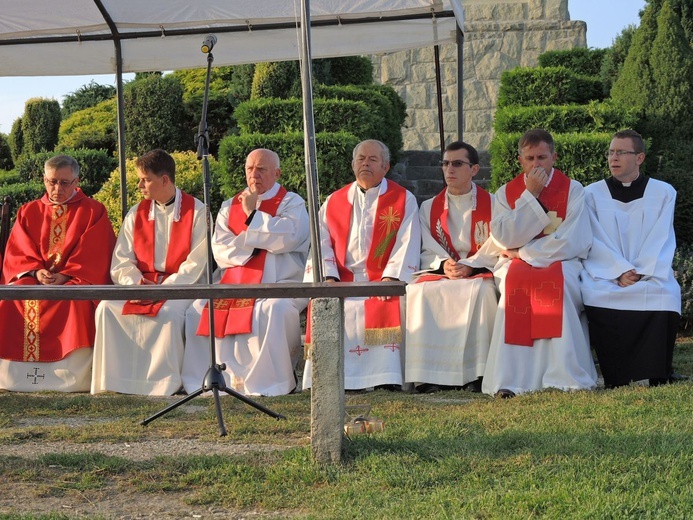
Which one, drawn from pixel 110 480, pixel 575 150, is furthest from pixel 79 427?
pixel 575 150

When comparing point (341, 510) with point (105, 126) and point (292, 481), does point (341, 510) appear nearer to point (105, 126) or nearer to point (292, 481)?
point (292, 481)

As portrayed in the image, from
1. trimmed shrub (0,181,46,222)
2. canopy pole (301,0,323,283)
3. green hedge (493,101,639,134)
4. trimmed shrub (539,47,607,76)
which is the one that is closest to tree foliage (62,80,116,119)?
trimmed shrub (0,181,46,222)

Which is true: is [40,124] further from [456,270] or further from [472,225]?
[456,270]

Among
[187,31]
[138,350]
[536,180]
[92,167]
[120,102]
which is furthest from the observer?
[92,167]

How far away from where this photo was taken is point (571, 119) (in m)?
12.0

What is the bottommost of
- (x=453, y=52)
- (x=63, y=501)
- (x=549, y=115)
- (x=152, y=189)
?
(x=63, y=501)

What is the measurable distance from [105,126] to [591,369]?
11.9 meters

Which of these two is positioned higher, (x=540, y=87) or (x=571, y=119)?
(x=540, y=87)

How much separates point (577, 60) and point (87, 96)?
10.6 meters

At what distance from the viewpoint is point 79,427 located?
617 centimetres

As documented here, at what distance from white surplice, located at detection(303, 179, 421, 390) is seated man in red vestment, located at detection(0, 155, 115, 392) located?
5.86 feet

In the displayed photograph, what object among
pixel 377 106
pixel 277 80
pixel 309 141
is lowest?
pixel 309 141

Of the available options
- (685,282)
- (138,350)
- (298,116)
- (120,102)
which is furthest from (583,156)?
(138,350)

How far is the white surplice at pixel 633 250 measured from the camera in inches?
293
